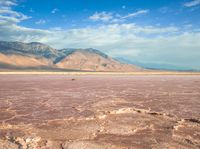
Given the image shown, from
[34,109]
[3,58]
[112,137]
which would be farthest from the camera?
[3,58]

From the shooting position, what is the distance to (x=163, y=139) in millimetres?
8508

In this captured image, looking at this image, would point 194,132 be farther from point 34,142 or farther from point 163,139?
point 34,142

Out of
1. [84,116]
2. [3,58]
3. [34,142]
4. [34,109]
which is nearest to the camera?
[34,142]

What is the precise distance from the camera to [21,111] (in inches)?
550

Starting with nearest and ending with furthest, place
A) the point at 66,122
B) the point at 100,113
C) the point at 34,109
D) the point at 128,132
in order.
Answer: the point at 128,132 < the point at 66,122 < the point at 100,113 < the point at 34,109

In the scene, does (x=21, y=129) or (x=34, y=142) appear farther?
(x=21, y=129)

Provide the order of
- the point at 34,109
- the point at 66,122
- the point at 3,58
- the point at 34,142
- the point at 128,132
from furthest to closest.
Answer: the point at 3,58
the point at 34,109
the point at 66,122
the point at 128,132
the point at 34,142

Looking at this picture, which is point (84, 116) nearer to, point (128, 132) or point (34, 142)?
point (128, 132)

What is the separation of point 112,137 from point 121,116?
3875 millimetres

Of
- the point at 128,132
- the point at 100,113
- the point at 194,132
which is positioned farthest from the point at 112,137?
the point at 100,113

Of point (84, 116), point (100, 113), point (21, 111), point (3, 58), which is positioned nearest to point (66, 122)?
point (84, 116)

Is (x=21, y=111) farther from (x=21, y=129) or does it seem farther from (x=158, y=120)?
(x=158, y=120)

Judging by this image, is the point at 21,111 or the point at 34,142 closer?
the point at 34,142

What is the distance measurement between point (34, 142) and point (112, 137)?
264 cm
